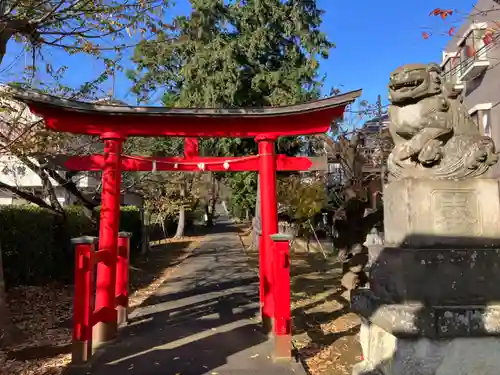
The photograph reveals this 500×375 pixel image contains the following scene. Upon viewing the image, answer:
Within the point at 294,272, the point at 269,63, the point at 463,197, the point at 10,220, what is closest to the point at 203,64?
the point at 269,63

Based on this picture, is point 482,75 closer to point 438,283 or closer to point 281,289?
point 281,289

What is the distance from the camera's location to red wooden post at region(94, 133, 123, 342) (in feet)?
19.8

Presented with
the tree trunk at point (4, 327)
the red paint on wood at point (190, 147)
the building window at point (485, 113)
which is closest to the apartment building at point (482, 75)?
the building window at point (485, 113)

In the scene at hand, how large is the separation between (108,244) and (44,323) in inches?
86.1

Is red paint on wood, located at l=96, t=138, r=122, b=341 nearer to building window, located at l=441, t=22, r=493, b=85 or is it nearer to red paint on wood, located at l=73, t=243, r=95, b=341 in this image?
red paint on wood, located at l=73, t=243, r=95, b=341

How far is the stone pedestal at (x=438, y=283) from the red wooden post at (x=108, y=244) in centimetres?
425

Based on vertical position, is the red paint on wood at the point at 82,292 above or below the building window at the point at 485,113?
below

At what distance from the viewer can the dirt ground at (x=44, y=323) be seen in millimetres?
5094

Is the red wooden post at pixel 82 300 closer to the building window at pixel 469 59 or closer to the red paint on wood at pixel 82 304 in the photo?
the red paint on wood at pixel 82 304

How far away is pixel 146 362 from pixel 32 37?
5.14 m

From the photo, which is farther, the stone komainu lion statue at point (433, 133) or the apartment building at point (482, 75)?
the apartment building at point (482, 75)

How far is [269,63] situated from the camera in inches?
697

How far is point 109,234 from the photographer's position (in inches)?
250

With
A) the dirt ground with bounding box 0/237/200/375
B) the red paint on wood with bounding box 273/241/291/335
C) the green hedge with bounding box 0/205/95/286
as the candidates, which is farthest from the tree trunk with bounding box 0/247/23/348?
the red paint on wood with bounding box 273/241/291/335
